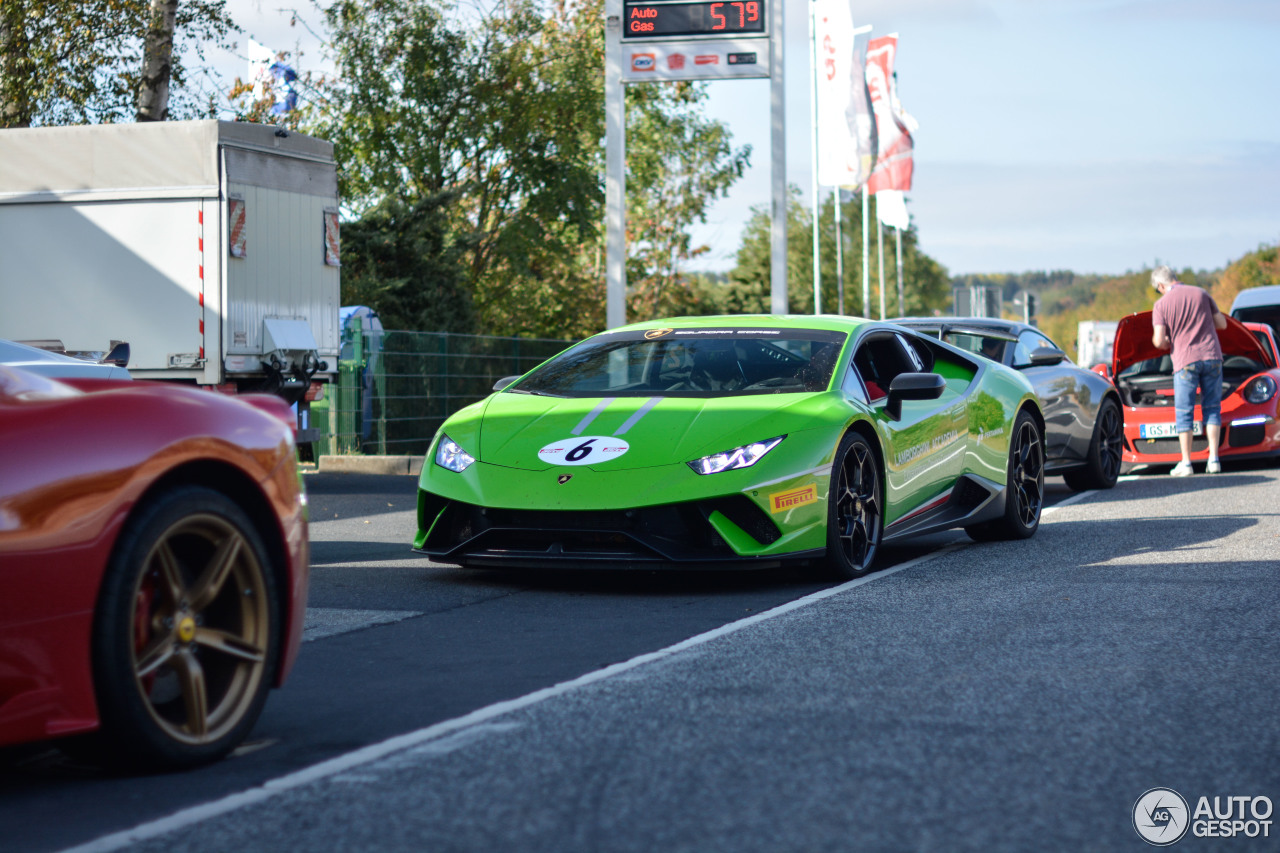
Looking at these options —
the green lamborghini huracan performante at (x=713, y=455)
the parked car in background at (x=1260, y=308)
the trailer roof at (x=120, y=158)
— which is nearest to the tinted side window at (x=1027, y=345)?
the green lamborghini huracan performante at (x=713, y=455)

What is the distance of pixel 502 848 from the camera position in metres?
2.82

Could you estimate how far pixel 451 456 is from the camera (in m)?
6.85

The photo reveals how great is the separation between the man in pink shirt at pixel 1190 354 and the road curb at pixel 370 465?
7.37 meters

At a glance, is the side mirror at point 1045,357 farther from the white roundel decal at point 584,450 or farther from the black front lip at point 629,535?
the white roundel decal at point 584,450

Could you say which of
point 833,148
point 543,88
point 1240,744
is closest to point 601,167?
point 543,88

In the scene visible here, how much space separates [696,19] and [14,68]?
8415 mm

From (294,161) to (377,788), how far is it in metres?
11.2

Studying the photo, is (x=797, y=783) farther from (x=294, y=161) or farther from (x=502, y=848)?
(x=294, y=161)

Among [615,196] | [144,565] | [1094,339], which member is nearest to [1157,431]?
[615,196]

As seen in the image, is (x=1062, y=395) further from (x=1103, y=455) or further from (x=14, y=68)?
(x=14, y=68)

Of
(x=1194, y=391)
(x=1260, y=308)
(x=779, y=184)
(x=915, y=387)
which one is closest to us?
(x=915, y=387)

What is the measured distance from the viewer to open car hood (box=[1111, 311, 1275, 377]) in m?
14.1

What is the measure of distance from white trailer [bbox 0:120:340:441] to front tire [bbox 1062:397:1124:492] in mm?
6777

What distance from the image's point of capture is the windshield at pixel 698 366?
7.28m
